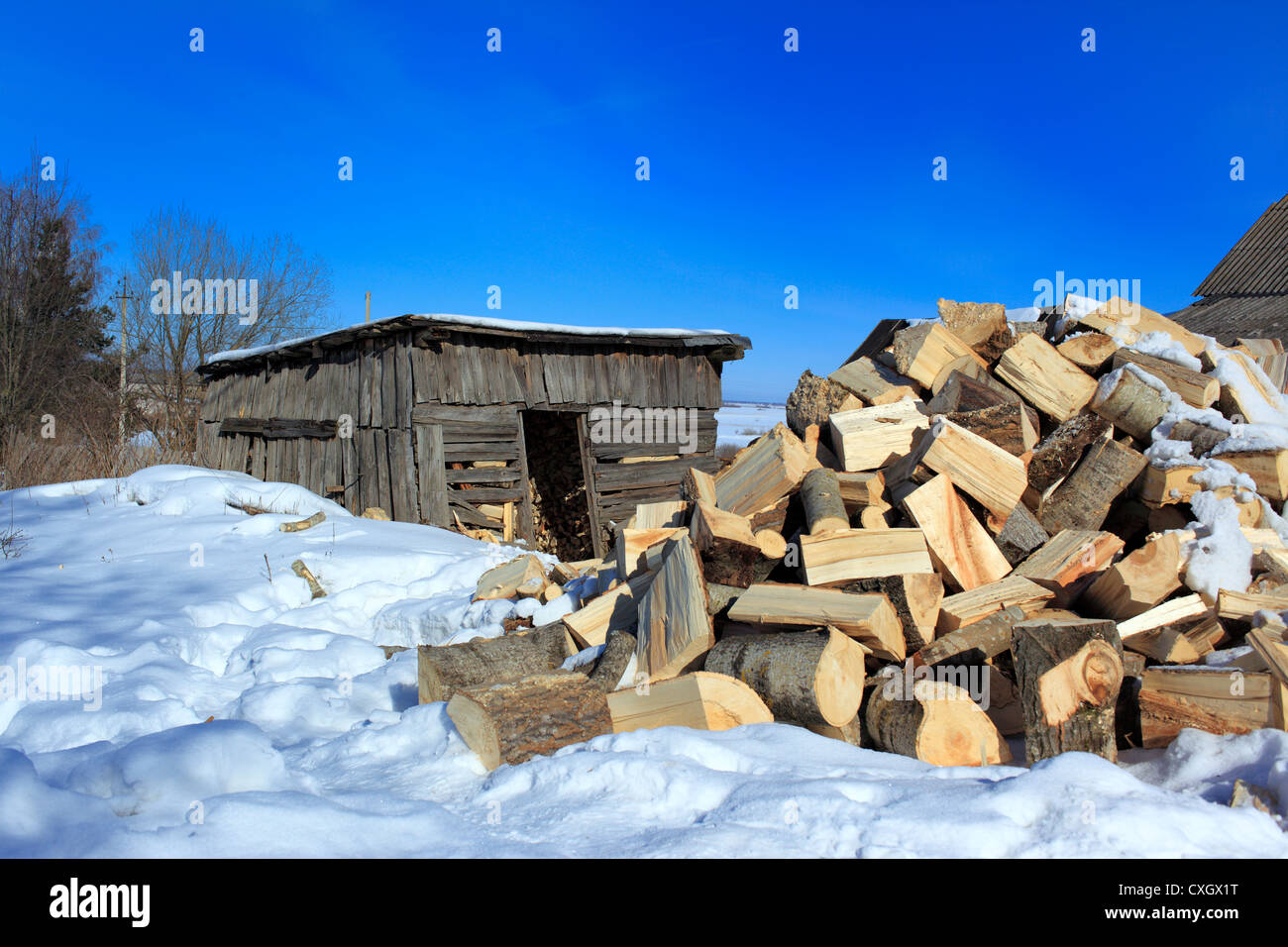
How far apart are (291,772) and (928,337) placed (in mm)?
4251

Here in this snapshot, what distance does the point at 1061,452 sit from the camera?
4.02 m

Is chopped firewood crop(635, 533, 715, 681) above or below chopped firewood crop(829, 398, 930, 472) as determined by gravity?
below

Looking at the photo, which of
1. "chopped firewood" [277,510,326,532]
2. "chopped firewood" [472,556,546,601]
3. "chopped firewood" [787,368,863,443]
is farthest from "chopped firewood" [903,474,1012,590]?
"chopped firewood" [277,510,326,532]

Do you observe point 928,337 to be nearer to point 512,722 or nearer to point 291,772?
point 512,722

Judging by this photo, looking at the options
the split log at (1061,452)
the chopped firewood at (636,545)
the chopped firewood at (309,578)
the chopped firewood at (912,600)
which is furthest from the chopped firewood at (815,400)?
the chopped firewood at (309,578)

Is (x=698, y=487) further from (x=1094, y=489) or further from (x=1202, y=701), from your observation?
(x=1202, y=701)

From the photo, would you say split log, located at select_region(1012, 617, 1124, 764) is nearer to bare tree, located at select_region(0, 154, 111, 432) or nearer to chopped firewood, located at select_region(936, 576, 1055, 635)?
chopped firewood, located at select_region(936, 576, 1055, 635)

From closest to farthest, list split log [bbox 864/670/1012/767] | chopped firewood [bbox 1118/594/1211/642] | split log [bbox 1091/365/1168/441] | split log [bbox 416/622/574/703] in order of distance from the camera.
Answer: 1. split log [bbox 864/670/1012/767]
2. chopped firewood [bbox 1118/594/1211/642]
3. split log [bbox 416/622/574/703]
4. split log [bbox 1091/365/1168/441]

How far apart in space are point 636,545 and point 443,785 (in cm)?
197

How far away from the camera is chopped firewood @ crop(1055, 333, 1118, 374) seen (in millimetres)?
4500

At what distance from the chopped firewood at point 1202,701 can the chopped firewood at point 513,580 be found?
365 cm

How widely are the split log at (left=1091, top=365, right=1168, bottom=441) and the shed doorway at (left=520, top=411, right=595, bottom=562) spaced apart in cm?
965

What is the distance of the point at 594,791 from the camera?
2.40m
